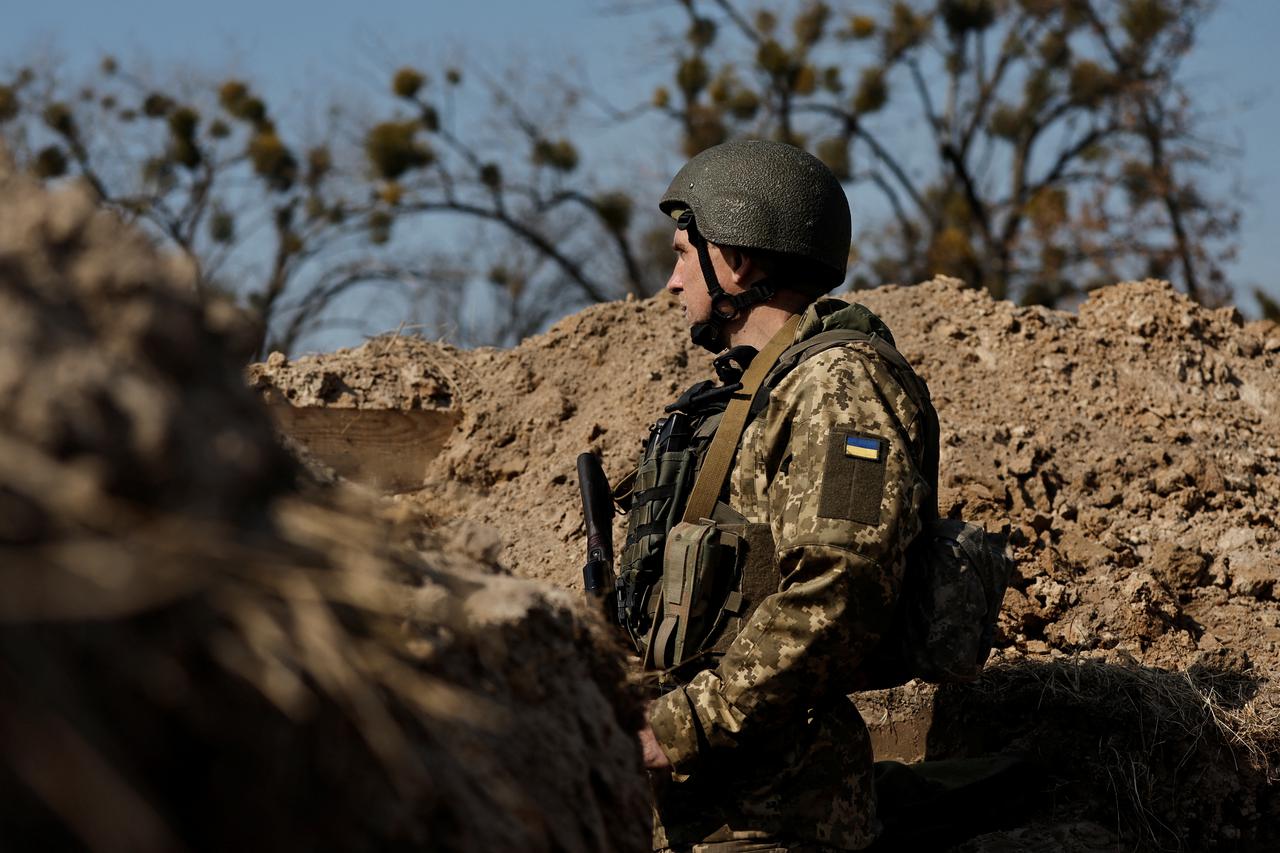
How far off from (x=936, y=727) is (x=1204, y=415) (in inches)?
110

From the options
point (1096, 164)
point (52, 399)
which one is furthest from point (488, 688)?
point (1096, 164)

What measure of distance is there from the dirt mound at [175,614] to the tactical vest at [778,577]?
1573 mm

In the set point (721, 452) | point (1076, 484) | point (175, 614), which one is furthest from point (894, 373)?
point (1076, 484)

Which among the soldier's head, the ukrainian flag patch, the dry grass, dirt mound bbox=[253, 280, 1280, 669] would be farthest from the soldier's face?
the dry grass

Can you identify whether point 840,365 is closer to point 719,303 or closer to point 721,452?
point 721,452

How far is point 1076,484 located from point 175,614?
559 cm

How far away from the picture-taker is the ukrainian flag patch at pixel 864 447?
3.40 meters

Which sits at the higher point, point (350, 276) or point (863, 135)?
point (863, 135)

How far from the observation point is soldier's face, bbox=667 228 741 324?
4102 millimetres

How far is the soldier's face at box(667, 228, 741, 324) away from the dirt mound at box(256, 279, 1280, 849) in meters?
1.97

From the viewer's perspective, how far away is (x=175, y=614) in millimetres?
1494

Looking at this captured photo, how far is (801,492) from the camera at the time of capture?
3453 millimetres

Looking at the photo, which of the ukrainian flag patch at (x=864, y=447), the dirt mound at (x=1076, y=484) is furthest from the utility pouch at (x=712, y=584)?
the dirt mound at (x=1076, y=484)

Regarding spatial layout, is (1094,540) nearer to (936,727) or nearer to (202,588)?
(936,727)
